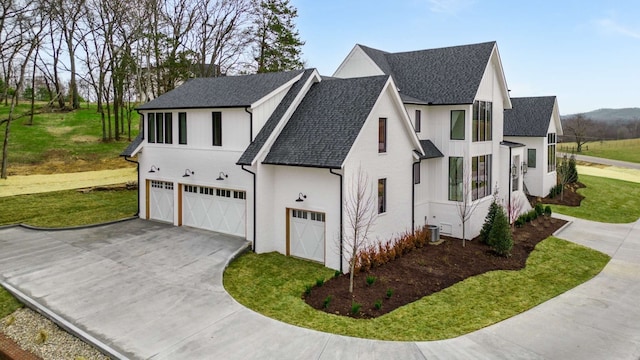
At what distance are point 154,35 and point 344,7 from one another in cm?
1729

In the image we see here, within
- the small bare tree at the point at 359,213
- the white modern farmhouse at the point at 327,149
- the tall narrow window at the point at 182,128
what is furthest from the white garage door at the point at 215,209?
the small bare tree at the point at 359,213

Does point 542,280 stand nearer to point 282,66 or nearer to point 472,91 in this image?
point 472,91

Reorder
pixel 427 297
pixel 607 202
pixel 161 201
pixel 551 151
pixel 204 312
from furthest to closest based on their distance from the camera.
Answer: pixel 551 151 → pixel 607 202 → pixel 161 201 → pixel 427 297 → pixel 204 312

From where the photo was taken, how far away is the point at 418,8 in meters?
24.0

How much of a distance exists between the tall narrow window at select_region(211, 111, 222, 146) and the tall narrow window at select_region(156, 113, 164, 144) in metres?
3.71

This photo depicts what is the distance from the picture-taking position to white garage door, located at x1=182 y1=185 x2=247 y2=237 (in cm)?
1755

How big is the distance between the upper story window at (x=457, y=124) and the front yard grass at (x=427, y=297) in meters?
6.08

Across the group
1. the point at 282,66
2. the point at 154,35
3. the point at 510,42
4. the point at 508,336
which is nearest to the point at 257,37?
the point at 282,66

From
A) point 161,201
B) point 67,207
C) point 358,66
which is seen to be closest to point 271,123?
point 161,201

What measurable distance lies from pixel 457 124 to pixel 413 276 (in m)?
8.39

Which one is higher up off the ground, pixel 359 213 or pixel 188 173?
pixel 188 173

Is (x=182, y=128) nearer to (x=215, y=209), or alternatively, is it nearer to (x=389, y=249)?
(x=215, y=209)

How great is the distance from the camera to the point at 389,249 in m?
16.4

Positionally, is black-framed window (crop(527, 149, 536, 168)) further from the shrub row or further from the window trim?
the shrub row
